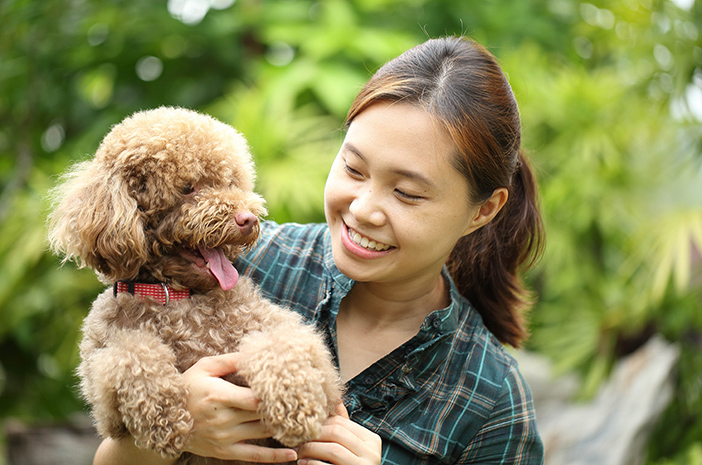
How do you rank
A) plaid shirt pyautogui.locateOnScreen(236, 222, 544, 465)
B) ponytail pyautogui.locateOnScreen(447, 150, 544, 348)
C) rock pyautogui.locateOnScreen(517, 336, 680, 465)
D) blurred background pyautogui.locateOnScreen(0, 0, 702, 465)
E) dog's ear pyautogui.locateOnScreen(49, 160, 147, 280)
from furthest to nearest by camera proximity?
rock pyautogui.locateOnScreen(517, 336, 680, 465) → blurred background pyautogui.locateOnScreen(0, 0, 702, 465) → ponytail pyautogui.locateOnScreen(447, 150, 544, 348) → plaid shirt pyautogui.locateOnScreen(236, 222, 544, 465) → dog's ear pyautogui.locateOnScreen(49, 160, 147, 280)

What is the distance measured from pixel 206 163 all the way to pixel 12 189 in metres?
3.10

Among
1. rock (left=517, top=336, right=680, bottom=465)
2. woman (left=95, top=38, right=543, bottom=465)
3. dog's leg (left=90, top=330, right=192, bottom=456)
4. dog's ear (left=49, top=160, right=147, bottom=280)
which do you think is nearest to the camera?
dog's leg (left=90, top=330, right=192, bottom=456)

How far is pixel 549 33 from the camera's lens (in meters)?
6.01

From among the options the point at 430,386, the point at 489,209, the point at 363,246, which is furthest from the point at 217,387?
the point at 489,209

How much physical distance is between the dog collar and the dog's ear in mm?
31

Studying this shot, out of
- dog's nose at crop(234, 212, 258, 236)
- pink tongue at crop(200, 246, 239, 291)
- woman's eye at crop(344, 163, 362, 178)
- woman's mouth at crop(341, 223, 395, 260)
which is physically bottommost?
pink tongue at crop(200, 246, 239, 291)

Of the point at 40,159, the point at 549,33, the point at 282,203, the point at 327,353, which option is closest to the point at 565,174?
the point at 549,33

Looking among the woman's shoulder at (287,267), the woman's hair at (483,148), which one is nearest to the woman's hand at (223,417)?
the woman's shoulder at (287,267)

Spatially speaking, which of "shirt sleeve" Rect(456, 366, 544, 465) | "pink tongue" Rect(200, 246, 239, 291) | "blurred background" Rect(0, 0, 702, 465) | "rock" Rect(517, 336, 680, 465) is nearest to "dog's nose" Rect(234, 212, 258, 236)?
"pink tongue" Rect(200, 246, 239, 291)

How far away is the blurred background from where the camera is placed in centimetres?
394

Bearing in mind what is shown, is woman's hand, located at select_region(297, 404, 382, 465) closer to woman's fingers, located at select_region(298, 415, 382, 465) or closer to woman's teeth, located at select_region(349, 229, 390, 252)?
woman's fingers, located at select_region(298, 415, 382, 465)

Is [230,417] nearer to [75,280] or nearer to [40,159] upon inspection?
[75,280]

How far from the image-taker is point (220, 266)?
1.67m

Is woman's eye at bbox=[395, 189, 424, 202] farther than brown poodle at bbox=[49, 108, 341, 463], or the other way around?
woman's eye at bbox=[395, 189, 424, 202]
